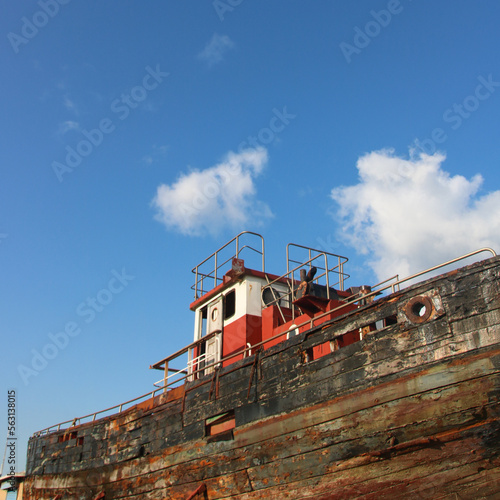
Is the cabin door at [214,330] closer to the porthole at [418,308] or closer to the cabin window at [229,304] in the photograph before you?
the cabin window at [229,304]

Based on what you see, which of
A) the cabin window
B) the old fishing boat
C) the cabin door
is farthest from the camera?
the cabin window

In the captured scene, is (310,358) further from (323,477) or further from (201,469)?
(201,469)

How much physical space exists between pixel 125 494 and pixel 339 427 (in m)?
7.84

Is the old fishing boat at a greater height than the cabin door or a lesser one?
lesser

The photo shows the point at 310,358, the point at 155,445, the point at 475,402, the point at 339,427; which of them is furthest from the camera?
the point at 155,445

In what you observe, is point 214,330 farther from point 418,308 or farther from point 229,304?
point 418,308

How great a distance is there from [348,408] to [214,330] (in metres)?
6.80

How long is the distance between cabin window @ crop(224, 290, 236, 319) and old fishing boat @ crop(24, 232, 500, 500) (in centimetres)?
112

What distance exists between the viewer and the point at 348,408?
9.12 meters

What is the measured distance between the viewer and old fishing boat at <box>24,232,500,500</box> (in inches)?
314

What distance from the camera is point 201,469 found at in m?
11.7

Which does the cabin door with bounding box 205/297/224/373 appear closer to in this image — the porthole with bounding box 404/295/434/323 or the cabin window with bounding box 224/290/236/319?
the cabin window with bounding box 224/290/236/319

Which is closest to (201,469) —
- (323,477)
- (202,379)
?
(202,379)

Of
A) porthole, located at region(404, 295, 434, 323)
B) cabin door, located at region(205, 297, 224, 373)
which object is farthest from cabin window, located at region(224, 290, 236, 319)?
porthole, located at region(404, 295, 434, 323)
